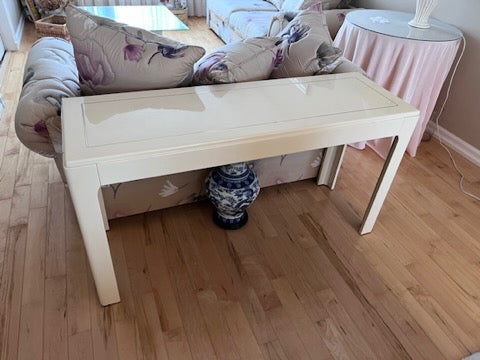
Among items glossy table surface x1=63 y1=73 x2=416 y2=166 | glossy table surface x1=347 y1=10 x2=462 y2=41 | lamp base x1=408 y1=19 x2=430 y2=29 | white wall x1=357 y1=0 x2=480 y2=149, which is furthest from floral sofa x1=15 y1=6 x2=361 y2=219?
white wall x1=357 y1=0 x2=480 y2=149

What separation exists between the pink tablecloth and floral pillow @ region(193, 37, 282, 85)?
80 cm

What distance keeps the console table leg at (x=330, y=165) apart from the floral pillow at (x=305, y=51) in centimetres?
43

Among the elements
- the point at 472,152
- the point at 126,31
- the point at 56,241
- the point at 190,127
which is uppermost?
the point at 126,31

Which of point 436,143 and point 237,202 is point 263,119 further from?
point 436,143

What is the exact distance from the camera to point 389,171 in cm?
143

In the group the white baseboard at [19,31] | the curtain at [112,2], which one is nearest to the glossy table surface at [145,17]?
the white baseboard at [19,31]

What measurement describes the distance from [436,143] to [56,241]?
7.72 ft

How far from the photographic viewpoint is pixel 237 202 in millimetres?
1455

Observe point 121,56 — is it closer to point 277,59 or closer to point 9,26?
point 277,59

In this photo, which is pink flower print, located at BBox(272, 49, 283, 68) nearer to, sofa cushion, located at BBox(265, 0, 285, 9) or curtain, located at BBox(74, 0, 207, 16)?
sofa cushion, located at BBox(265, 0, 285, 9)

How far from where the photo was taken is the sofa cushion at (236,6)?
3.32 m

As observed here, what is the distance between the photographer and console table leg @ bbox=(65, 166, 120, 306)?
941mm

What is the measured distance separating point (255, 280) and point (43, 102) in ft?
3.32

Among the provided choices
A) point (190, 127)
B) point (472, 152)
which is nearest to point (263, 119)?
point (190, 127)
